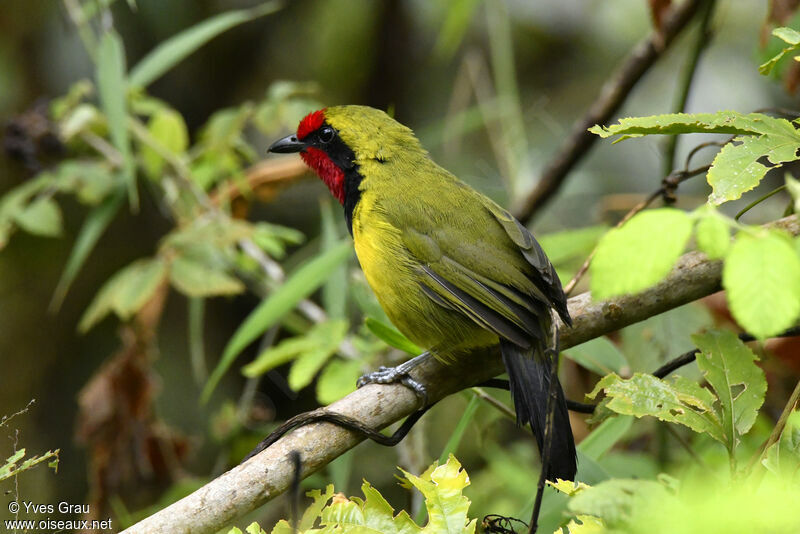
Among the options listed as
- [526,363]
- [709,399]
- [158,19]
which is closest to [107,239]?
[158,19]

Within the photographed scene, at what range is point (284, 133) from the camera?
5.23 metres

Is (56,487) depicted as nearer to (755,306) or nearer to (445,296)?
(445,296)

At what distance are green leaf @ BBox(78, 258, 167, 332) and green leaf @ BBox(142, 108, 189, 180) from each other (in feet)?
2.00

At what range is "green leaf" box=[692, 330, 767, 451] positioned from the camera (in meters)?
1.52

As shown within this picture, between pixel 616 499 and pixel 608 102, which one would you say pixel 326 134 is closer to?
pixel 608 102

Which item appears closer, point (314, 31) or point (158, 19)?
point (158, 19)

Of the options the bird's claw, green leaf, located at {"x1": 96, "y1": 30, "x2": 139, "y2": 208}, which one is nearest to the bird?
the bird's claw

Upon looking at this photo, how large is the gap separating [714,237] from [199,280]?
2.28 meters

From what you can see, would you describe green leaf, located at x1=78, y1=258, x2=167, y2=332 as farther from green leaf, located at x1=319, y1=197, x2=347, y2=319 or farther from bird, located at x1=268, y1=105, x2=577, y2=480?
bird, located at x1=268, y1=105, x2=577, y2=480

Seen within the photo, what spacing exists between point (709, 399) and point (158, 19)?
14.7 feet

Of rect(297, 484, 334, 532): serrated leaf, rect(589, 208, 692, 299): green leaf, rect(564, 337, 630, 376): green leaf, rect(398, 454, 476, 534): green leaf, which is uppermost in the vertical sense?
rect(589, 208, 692, 299): green leaf

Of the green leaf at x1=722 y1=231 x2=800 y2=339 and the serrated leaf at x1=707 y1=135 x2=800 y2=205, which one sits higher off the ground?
the green leaf at x1=722 y1=231 x2=800 y2=339

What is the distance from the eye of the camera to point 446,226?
246cm

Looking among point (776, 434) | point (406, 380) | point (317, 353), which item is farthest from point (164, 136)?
point (776, 434)
